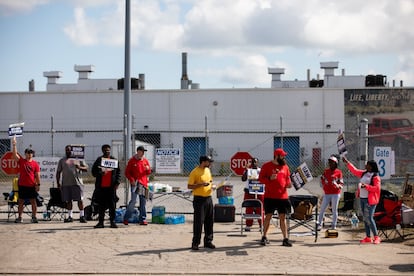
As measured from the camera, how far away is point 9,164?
18.1 metres

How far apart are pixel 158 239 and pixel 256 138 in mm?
26594

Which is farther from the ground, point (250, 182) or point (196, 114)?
point (196, 114)

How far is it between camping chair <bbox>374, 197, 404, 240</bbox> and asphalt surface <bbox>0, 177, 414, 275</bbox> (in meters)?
0.32

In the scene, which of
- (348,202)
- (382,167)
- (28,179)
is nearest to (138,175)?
(28,179)

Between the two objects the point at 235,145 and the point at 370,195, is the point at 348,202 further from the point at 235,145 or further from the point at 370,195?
the point at 235,145

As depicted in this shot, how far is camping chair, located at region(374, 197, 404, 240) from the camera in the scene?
49.5ft

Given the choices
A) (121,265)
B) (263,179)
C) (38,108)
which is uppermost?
(38,108)

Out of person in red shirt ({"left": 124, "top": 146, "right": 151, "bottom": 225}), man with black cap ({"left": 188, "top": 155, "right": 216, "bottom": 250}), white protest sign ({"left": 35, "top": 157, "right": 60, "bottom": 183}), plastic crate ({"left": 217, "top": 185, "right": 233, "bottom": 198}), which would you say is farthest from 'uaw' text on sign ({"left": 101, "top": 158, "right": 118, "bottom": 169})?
man with black cap ({"left": 188, "top": 155, "right": 216, "bottom": 250})

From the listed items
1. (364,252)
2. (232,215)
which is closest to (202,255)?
(364,252)

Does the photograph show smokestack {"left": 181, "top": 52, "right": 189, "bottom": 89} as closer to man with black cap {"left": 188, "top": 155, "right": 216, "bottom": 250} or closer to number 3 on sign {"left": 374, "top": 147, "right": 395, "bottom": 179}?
number 3 on sign {"left": 374, "top": 147, "right": 395, "bottom": 179}

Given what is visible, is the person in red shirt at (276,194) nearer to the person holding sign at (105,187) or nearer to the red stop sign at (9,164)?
the person holding sign at (105,187)

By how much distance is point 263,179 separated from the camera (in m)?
13.5

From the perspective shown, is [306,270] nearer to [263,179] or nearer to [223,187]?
[263,179]

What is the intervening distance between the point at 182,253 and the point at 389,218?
4914 millimetres
